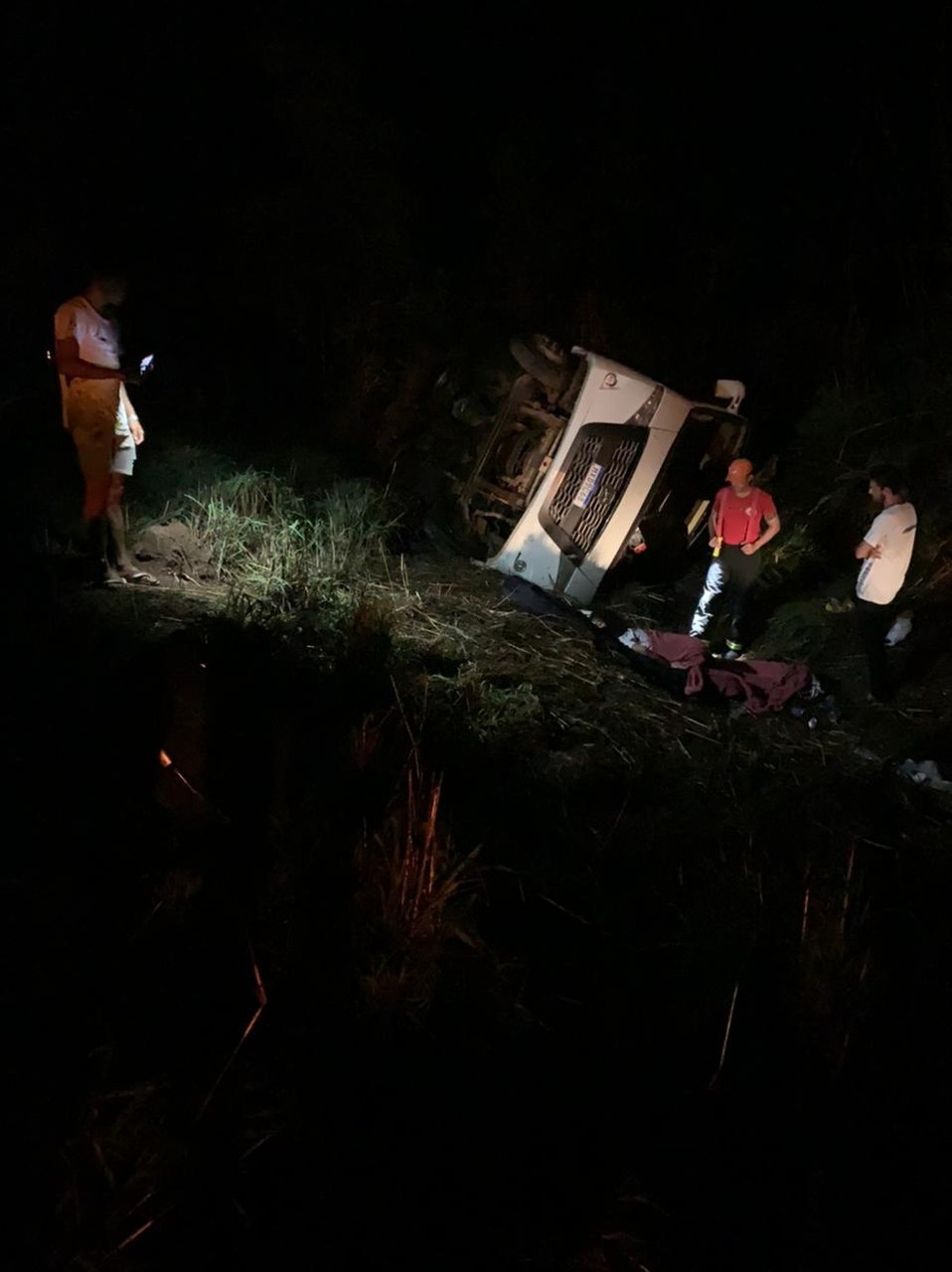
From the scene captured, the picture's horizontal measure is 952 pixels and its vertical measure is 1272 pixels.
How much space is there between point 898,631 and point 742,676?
1.55 meters

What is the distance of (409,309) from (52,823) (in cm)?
703

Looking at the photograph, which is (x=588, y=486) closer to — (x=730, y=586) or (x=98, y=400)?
(x=730, y=586)

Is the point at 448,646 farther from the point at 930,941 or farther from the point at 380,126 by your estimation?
the point at 380,126

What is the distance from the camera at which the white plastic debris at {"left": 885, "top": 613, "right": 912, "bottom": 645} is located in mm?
6418

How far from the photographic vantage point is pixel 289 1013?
259 centimetres

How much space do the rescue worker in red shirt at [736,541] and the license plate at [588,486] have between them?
88 cm

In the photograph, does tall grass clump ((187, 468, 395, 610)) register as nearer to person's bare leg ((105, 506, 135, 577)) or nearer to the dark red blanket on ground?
person's bare leg ((105, 506, 135, 577))

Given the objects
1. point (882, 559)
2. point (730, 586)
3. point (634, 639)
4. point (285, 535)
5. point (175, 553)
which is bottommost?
point (175, 553)

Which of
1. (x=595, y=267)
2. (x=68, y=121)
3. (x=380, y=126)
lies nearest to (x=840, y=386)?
(x=595, y=267)

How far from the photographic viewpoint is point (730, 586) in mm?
6504

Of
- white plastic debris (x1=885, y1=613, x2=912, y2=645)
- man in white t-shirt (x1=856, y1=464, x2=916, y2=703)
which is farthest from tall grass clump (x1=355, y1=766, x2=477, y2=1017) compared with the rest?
white plastic debris (x1=885, y1=613, x2=912, y2=645)

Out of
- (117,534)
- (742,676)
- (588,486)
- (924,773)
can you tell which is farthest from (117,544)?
(924,773)

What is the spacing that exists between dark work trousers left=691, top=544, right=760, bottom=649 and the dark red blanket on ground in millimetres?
704

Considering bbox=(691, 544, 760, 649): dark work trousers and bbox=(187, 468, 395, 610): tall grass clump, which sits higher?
bbox=(691, 544, 760, 649): dark work trousers
